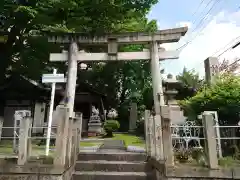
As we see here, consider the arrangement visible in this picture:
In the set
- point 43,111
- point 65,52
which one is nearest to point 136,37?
point 65,52

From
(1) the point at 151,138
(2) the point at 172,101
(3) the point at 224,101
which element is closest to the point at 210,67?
(2) the point at 172,101

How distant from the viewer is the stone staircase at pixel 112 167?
6.15 metres

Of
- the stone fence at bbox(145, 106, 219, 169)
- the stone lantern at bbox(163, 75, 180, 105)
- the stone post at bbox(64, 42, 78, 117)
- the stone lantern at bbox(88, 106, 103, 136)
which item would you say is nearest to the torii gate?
the stone post at bbox(64, 42, 78, 117)

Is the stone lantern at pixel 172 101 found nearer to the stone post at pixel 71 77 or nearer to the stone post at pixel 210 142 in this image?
the stone post at pixel 71 77

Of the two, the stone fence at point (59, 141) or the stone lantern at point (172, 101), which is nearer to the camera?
the stone fence at point (59, 141)

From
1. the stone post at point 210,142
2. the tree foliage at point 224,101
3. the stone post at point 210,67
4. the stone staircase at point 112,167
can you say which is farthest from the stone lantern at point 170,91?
the stone post at point 210,142

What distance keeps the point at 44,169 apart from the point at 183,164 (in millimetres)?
3221

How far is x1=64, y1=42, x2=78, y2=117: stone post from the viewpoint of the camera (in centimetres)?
880

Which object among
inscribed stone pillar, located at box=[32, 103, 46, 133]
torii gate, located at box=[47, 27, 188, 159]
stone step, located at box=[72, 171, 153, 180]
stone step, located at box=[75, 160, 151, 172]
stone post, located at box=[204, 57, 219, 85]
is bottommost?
stone step, located at box=[72, 171, 153, 180]

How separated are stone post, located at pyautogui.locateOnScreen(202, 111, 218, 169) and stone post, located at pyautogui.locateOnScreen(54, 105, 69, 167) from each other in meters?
3.28

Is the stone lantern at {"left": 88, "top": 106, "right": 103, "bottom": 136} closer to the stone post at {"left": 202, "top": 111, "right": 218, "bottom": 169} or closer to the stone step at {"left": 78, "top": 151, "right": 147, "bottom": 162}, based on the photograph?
the stone step at {"left": 78, "top": 151, "right": 147, "bottom": 162}

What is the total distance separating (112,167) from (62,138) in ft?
6.51

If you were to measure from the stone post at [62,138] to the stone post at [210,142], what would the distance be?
10.8 ft

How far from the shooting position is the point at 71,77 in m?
9.19
